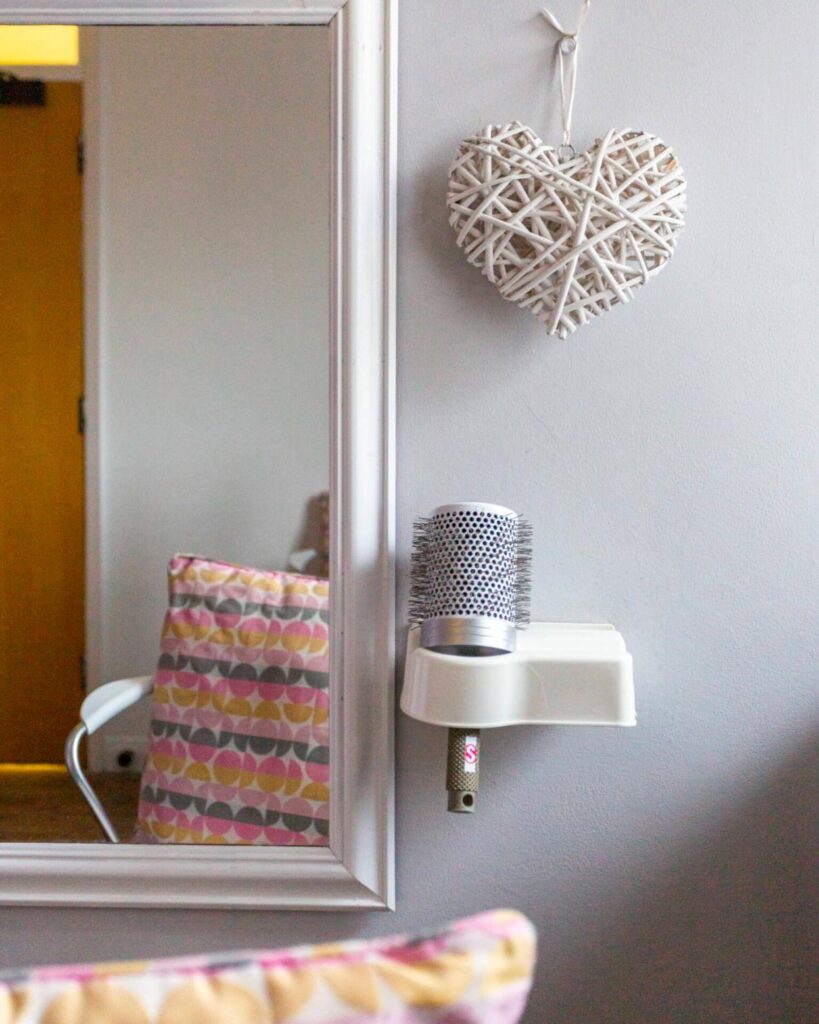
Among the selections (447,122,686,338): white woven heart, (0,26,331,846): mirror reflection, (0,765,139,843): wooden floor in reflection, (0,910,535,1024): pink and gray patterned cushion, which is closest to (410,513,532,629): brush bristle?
(0,26,331,846): mirror reflection

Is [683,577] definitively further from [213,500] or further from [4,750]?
[4,750]

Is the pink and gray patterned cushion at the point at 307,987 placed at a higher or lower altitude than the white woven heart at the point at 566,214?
lower

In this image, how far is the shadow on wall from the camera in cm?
125

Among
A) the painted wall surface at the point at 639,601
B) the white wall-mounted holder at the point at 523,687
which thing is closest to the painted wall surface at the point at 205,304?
the painted wall surface at the point at 639,601

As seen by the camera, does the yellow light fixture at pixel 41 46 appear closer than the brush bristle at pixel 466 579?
No

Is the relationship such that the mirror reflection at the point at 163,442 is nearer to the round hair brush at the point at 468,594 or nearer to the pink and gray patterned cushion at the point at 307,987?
the round hair brush at the point at 468,594

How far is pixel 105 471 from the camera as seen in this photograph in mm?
1269

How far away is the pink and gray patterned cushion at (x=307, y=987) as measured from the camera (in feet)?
1.51

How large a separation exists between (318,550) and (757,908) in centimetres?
66

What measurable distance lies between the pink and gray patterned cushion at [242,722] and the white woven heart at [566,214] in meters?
0.43

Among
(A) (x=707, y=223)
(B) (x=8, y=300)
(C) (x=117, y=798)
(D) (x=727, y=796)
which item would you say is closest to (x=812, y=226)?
(A) (x=707, y=223)

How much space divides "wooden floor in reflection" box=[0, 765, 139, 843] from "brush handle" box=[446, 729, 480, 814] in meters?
0.39

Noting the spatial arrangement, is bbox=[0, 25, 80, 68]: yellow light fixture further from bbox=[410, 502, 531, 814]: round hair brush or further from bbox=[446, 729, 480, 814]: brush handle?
bbox=[446, 729, 480, 814]: brush handle

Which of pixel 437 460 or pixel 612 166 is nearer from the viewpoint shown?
pixel 612 166
